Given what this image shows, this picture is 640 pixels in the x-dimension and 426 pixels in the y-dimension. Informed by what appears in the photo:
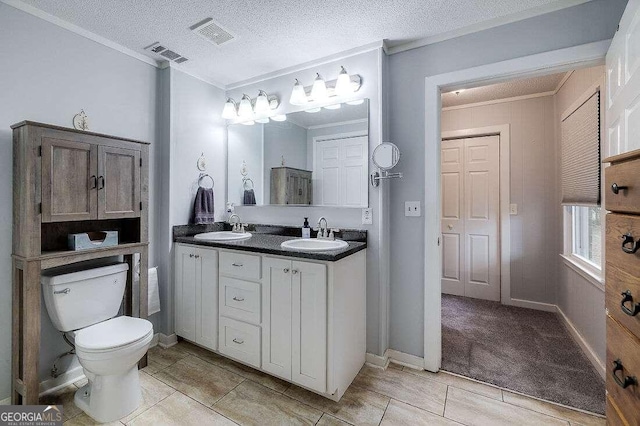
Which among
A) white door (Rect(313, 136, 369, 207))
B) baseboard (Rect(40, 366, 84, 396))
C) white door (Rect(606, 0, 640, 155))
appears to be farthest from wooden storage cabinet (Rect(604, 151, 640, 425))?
baseboard (Rect(40, 366, 84, 396))

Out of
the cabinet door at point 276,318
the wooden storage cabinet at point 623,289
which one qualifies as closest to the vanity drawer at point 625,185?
the wooden storage cabinet at point 623,289

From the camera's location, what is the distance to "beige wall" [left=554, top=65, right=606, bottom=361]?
6.59 ft

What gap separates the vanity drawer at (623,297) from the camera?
0.80 meters

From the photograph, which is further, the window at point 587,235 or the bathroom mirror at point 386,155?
the window at point 587,235

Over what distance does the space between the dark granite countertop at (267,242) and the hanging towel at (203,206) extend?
0.11 m

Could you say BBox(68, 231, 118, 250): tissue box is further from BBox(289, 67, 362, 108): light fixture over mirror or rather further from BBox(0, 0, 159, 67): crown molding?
BBox(289, 67, 362, 108): light fixture over mirror

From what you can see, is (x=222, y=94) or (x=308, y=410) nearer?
(x=308, y=410)

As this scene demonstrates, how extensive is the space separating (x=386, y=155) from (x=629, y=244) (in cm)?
133

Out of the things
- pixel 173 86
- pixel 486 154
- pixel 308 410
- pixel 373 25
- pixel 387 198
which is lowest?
pixel 308 410

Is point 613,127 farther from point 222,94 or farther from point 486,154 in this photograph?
point 222,94

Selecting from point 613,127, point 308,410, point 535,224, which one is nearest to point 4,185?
point 308,410

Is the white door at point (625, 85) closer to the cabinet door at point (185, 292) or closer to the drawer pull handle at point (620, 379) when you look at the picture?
the drawer pull handle at point (620, 379)

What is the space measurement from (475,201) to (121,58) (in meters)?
3.85

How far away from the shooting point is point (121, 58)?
7.27 ft
